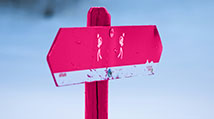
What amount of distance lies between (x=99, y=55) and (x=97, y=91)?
0.37 feet

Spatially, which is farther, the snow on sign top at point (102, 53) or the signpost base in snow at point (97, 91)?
the signpost base in snow at point (97, 91)

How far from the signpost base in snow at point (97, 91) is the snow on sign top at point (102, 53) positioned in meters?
0.05

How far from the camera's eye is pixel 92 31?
0.75m

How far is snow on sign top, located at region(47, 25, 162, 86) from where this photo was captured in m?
0.71

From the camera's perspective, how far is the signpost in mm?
711

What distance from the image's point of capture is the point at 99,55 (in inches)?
30.5

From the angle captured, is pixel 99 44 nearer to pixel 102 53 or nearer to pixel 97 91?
pixel 102 53

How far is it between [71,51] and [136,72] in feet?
0.64

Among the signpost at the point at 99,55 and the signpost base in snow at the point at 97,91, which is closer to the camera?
the signpost at the point at 99,55

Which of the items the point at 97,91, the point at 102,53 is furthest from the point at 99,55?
the point at 97,91

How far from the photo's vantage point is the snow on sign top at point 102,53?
2.32ft

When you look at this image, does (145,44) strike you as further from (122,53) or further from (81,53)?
(81,53)

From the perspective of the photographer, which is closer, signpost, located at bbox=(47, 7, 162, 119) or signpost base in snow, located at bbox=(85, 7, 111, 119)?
signpost, located at bbox=(47, 7, 162, 119)

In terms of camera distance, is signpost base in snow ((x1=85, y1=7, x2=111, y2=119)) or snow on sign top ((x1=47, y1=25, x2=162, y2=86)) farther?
signpost base in snow ((x1=85, y1=7, x2=111, y2=119))
